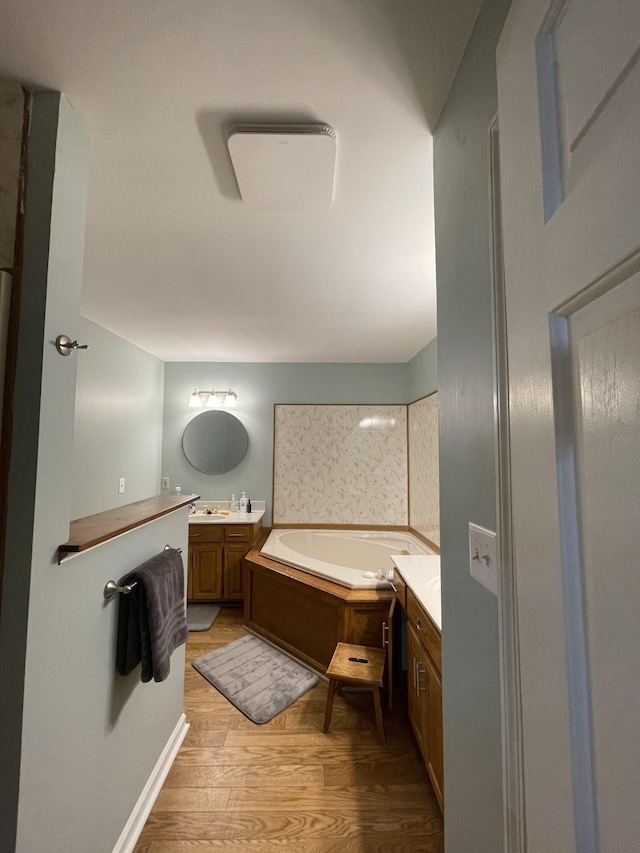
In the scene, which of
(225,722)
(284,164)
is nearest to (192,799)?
(225,722)

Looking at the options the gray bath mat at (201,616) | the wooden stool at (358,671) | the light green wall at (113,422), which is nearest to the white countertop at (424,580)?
the wooden stool at (358,671)

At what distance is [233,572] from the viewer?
3.39 metres

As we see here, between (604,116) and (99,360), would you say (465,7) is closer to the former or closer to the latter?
(604,116)

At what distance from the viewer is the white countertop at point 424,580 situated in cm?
153

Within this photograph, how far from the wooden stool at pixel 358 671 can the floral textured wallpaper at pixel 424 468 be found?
3.58ft

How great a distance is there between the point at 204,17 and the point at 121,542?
1.44 m

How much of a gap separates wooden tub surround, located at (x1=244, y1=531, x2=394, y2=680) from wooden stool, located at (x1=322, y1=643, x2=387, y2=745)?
0.11 meters

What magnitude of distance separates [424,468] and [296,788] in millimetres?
2373

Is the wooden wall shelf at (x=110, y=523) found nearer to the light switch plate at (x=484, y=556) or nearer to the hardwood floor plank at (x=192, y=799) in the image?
the light switch plate at (x=484, y=556)

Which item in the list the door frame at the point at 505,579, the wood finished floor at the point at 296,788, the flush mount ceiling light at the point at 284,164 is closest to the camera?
the door frame at the point at 505,579

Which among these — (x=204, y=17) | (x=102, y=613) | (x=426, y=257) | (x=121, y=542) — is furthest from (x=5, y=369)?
(x=426, y=257)

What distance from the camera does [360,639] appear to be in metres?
2.16

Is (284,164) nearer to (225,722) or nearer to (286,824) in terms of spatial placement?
(286,824)

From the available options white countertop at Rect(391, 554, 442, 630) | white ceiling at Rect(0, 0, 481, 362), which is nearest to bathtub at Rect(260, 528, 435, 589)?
white countertop at Rect(391, 554, 442, 630)
